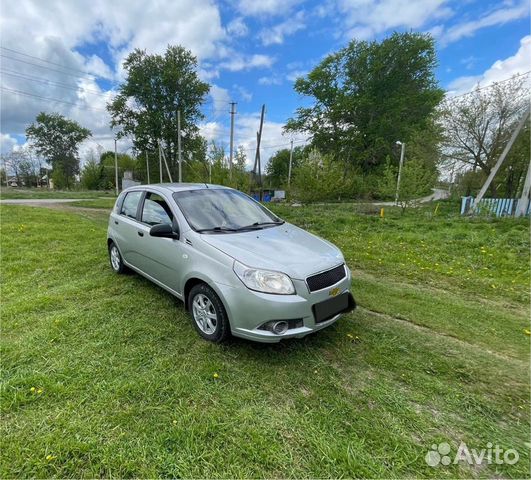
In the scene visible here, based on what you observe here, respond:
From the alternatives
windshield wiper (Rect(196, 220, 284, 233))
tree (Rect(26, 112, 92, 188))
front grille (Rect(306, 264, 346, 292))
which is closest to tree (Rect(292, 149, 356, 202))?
windshield wiper (Rect(196, 220, 284, 233))

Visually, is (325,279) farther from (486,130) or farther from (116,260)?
(486,130)

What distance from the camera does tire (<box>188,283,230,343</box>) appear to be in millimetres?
2730

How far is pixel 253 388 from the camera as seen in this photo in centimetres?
233

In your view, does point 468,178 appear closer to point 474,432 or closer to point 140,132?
point 474,432

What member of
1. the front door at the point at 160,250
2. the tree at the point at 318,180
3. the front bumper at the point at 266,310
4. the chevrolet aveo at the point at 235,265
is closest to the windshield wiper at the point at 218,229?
the chevrolet aveo at the point at 235,265

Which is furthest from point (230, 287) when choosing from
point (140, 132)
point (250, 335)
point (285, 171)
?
point (285, 171)

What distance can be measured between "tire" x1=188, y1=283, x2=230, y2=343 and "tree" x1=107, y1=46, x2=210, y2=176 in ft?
105

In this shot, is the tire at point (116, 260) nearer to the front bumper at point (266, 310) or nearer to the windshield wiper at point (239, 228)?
the windshield wiper at point (239, 228)

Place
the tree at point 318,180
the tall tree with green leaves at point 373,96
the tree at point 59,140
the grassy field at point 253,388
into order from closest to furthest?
1. the grassy field at point 253,388
2. the tree at point 318,180
3. the tall tree with green leaves at point 373,96
4. the tree at point 59,140

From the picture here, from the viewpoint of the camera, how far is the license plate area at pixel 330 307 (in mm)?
2588

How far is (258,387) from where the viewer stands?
2.34 m

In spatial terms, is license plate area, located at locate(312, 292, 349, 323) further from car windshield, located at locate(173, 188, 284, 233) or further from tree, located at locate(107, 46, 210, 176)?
tree, located at locate(107, 46, 210, 176)

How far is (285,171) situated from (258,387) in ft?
178

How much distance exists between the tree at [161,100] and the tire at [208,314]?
32142 millimetres
